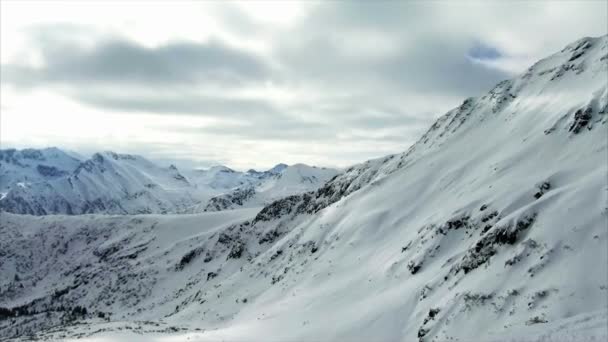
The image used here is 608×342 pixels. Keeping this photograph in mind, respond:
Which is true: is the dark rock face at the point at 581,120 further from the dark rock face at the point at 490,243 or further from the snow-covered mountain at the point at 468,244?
the dark rock face at the point at 490,243

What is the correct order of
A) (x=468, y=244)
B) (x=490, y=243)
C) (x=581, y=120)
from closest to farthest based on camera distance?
1. (x=490, y=243)
2. (x=468, y=244)
3. (x=581, y=120)

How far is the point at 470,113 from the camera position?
85.2 meters

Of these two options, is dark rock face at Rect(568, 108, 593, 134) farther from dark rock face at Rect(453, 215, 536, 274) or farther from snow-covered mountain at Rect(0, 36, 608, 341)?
dark rock face at Rect(453, 215, 536, 274)

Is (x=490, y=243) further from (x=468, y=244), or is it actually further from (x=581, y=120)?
(x=581, y=120)

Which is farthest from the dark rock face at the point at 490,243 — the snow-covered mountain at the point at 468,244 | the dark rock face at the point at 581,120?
the dark rock face at the point at 581,120

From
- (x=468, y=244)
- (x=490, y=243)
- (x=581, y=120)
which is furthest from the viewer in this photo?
(x=581, y=120)

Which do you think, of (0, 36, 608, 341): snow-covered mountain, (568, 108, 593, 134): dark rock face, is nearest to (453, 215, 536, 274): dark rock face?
(0, 36, 608, 341): snow-covered mountain

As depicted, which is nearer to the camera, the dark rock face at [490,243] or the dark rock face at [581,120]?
the dark rock face at [490,243]

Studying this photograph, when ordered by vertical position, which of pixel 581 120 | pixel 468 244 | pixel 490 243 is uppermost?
pixel 581 120

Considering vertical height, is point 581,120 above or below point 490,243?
above

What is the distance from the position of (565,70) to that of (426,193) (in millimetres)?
31032

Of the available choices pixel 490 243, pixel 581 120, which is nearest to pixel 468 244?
pixel 490 243

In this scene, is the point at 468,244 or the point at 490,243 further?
the point at 468,244

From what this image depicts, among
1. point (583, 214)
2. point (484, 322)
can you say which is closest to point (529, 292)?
point (484, 322)
